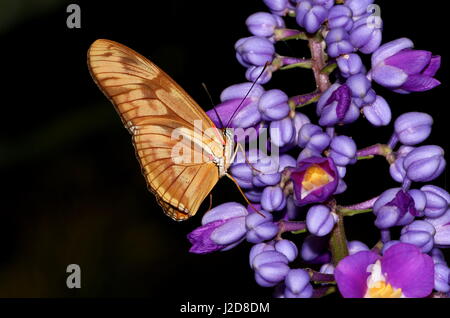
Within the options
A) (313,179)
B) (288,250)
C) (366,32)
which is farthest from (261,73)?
(288,250)

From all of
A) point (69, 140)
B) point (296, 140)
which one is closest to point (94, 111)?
point (69, 140)

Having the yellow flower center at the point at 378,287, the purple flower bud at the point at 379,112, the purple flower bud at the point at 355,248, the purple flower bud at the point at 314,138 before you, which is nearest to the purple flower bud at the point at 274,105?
the purple flower bud at the point at 314,138

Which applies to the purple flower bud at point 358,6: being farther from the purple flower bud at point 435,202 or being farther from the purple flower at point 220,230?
the purple flower at point 220,230

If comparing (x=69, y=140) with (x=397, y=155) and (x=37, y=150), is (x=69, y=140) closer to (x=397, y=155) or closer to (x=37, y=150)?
(x=37, y=150)

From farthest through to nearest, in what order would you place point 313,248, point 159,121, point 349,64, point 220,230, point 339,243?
point 159,121 → point 313,248 → point 220,230 → point 339,243 → point 349,64

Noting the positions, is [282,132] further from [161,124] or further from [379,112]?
[161,124]
